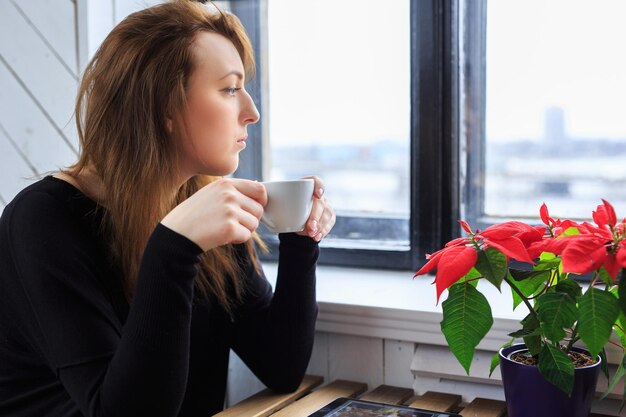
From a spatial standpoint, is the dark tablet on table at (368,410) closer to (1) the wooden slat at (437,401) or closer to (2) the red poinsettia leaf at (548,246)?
(1) the wooden slat at (437,401)

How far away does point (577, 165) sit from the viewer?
1481 millimetres

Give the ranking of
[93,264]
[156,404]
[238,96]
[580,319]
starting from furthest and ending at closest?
1. [238,96]
2. [93,264]
3. [156,404]
4. [580,319]

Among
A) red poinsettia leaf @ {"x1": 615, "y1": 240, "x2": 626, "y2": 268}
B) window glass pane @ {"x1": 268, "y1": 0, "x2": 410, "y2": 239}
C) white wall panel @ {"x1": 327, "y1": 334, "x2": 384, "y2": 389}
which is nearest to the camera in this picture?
red poinsettia leaf @ {"x1": 615, "y1": 240, "x2": 626, "y2": 268}

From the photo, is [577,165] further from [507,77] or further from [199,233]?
[199,233]

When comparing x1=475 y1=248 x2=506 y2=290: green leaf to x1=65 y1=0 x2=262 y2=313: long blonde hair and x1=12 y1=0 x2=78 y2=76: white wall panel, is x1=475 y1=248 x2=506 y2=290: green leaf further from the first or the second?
x1=12 y1=0 x2=78 y2=76: white wall panel

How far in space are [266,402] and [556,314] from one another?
57 cm

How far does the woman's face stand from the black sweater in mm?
178

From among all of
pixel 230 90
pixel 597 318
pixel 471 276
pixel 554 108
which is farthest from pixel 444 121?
pixel 597 318

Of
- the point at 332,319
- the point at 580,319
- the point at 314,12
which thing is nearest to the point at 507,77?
the point at 314,12

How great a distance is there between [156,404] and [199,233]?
228mm

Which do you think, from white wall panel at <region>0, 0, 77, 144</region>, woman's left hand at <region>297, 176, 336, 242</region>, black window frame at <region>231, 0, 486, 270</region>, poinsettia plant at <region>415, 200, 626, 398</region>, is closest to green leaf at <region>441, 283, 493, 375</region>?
poinsettia plant at <region>415, 200, 626, 398</region>

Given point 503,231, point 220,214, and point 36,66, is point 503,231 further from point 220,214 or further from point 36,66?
point 36,66

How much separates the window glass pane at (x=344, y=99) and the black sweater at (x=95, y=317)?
46 cm

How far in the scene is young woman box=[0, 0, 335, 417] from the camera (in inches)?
37.5
